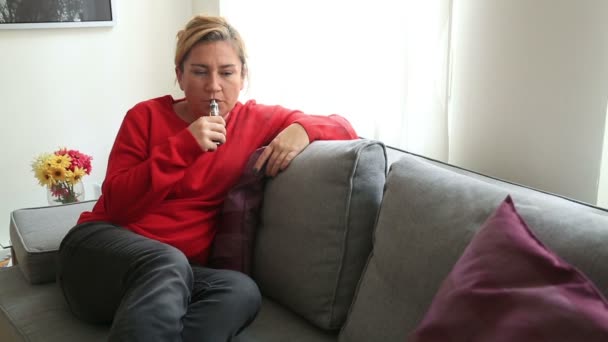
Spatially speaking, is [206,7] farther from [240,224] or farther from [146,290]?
[146,290]

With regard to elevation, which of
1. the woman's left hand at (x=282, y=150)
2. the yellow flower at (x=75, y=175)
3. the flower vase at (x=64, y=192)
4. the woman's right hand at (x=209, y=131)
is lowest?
the flower vase at (x=64, y=192)

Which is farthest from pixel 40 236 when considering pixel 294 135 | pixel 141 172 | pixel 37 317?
pixel 294 135

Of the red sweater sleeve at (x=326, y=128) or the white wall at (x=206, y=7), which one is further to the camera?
the white wall at (x=206, y=7)

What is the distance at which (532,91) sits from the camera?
1632 mm

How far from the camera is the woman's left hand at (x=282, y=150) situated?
171 centimetres

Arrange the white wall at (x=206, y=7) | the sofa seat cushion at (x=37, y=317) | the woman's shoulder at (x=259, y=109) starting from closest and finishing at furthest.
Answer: the sofa seat cushion at (x=37, y=317) < the woman's shoulder at (x=259, y=109) < the white wall at (x=206, y=7)

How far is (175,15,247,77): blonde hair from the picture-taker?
1819 millimetres

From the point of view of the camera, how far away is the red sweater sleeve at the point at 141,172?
5.53ft

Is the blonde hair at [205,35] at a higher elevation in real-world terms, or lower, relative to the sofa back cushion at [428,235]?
higher

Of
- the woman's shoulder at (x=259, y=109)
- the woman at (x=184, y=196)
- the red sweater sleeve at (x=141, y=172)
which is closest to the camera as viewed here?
the woman at (x=184, y=196)

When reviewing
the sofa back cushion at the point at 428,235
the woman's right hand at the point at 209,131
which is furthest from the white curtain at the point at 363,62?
the sofa back cushion at the point at 428,235

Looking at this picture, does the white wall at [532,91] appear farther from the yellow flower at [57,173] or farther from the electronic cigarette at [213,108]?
the yellow flower at [57,173]

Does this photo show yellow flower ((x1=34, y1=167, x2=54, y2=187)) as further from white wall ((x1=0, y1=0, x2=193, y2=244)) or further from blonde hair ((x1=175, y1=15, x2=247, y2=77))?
blonde hair ((x1=175, y1=15, x2=247, y2=77))

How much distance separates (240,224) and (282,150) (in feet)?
0.74
